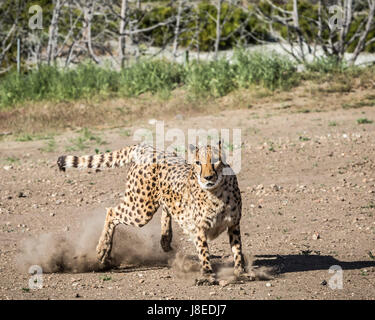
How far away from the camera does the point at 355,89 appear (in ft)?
42.3

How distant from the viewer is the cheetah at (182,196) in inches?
201

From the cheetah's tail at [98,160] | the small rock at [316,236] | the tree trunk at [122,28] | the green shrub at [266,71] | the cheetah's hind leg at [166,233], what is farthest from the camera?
the tree trunk at [122,28]

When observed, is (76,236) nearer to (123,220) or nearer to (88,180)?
(123,220)

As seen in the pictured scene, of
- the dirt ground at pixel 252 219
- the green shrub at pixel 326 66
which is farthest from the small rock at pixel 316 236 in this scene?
the green shrub at pixel 326 66

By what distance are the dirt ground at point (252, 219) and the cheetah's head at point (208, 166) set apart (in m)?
0.76

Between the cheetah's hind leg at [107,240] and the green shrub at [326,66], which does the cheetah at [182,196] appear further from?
the green shrub at [326,66]

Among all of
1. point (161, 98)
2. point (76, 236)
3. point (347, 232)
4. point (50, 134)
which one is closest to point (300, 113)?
point (161, 98)

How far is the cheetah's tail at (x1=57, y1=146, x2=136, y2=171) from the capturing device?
231 inches

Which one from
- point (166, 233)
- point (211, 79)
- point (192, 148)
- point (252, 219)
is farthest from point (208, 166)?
point (211, 79)

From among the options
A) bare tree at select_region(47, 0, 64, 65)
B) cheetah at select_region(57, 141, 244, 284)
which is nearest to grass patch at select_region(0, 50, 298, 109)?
bare tree at select_region(47, 0, 64, 65)

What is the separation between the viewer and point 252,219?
23.3ft

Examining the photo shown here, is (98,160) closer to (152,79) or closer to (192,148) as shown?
(192,148)

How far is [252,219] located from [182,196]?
176cm

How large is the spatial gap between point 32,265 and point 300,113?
23.6 ft
